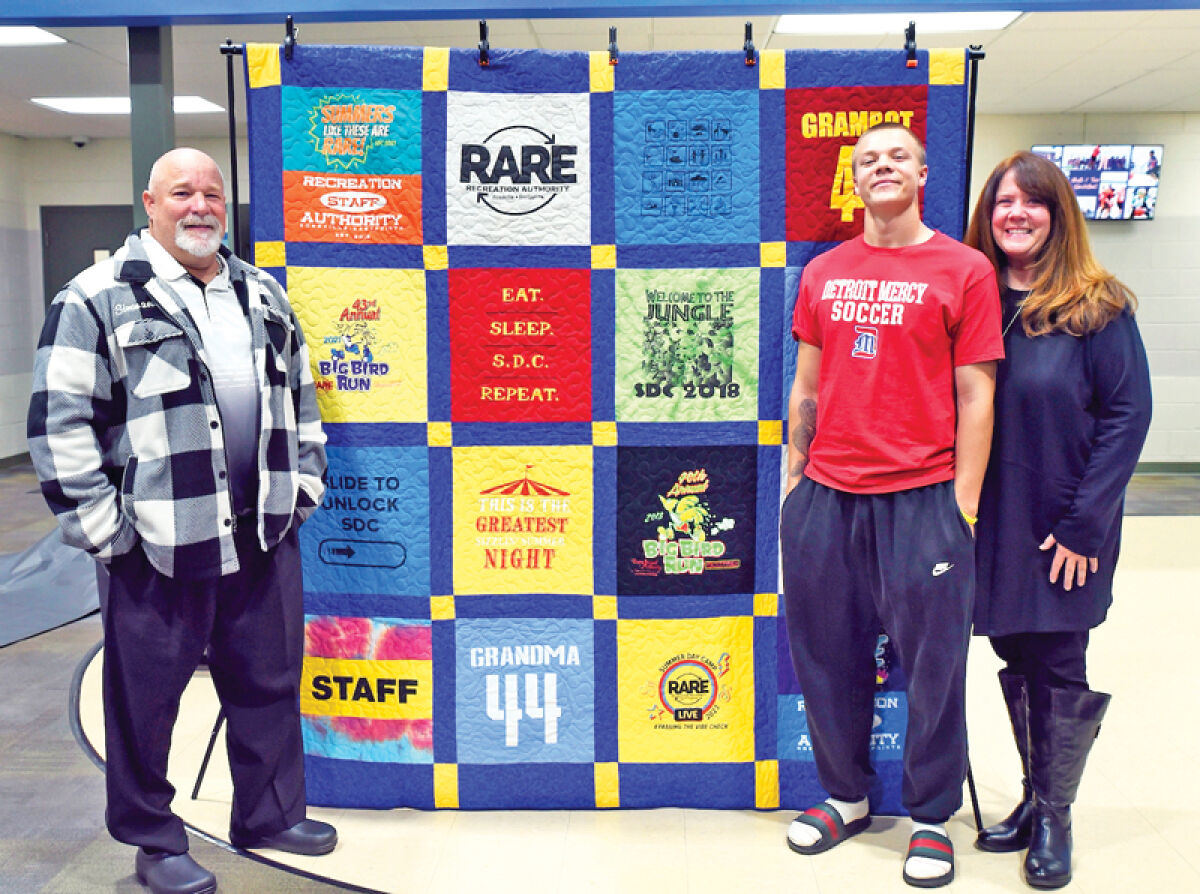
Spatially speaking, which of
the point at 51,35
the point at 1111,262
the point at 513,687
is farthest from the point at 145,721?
the point at 1111,262

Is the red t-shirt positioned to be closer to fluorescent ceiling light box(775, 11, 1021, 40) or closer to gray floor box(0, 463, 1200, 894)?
gray floor box(0, 463, 1200, 894)

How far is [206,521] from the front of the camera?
1.87m

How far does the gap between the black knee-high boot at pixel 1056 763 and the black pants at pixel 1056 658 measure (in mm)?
20

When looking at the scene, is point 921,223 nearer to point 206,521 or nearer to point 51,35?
point 206,521

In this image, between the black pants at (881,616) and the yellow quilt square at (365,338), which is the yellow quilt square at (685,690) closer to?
the black pants at (881,616)

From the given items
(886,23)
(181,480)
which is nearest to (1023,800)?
(181,480)

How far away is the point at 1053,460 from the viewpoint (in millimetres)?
1937

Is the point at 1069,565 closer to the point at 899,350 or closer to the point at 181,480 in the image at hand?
the point at 899,350

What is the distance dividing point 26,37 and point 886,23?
14.4 feet

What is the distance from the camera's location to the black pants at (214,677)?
74.9 inches

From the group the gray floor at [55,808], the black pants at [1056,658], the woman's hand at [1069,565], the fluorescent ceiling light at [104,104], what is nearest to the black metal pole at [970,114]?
the woman's hand at [1069,565]

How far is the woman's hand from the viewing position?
193cm

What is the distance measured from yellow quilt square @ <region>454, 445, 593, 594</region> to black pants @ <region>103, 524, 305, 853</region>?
1.25 feet

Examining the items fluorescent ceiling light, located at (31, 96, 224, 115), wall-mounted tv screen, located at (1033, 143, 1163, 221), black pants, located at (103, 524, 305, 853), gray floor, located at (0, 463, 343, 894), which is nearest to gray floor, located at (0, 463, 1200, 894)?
gray floor, located at (0, 463, 343, 894)
